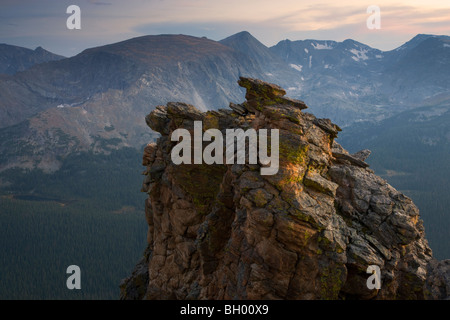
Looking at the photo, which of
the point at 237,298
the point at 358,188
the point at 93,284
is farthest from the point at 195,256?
the point at 93,284

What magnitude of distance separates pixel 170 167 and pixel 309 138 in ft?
59.1

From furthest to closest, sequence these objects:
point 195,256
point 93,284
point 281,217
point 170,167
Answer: point 93,284 → point 170,167 → point 195,256 → point 281,217

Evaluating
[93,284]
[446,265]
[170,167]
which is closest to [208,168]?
[170,167]

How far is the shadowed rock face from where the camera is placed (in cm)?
3047

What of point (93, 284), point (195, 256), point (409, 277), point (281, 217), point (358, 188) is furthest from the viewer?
point (93, 284)

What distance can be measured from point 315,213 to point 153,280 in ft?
84.9

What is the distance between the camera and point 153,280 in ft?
158

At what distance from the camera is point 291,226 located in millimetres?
30109

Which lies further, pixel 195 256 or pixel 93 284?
pixel 93 284

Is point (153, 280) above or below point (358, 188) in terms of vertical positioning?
below

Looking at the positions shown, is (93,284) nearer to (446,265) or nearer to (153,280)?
(153,280)

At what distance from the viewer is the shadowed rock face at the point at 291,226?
100.0ft

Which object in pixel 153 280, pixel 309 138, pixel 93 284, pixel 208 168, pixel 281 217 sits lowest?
pixel 93 284

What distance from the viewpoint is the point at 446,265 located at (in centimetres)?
3538
